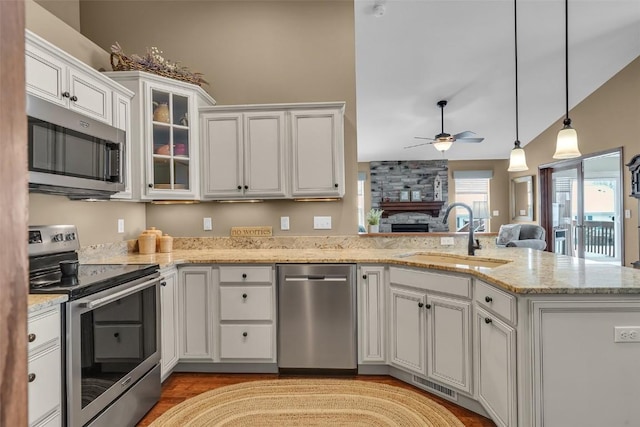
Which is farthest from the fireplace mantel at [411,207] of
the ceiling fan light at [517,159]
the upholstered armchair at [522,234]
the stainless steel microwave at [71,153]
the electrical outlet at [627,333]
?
the electrical outlet at [627,333]

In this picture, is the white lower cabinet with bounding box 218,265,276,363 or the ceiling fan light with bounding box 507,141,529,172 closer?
the white lower cabinet with bounding box 218,265,276,363

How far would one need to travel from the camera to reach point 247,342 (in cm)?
272

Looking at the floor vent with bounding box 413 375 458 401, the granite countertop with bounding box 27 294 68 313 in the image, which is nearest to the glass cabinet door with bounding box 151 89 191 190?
the granite countertop with bounding box 27 294 68 313

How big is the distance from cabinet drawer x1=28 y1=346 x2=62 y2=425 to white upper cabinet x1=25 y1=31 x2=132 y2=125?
1267 millimetres

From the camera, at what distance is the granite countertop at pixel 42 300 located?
1421 millimetres

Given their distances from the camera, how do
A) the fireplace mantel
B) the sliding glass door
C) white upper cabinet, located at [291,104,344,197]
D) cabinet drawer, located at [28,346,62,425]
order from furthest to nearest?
1. the fireplace mantel
2. the sliding glass door
3. white upper cabinet, located at [291,104,344,197]
4. cabinet drawer, located at [28,346,62,425]

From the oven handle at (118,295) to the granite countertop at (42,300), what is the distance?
106mm

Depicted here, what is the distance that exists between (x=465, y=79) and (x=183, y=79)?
434cm

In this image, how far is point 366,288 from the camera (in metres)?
2.67

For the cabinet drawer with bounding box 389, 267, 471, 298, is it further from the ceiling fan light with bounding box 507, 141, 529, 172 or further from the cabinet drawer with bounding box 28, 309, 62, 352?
the cabinet drawer with bounding box 28, 309, 62, 352

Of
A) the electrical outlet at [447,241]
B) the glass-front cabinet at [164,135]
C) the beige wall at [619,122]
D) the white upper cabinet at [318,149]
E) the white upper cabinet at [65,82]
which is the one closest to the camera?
the white upper cabinet at [65,82]

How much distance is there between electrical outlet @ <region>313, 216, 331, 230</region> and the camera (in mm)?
3344

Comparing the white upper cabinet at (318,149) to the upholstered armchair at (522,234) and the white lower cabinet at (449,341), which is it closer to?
the white lower cabinet at (449,341)

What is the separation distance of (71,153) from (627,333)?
9.16 ft
